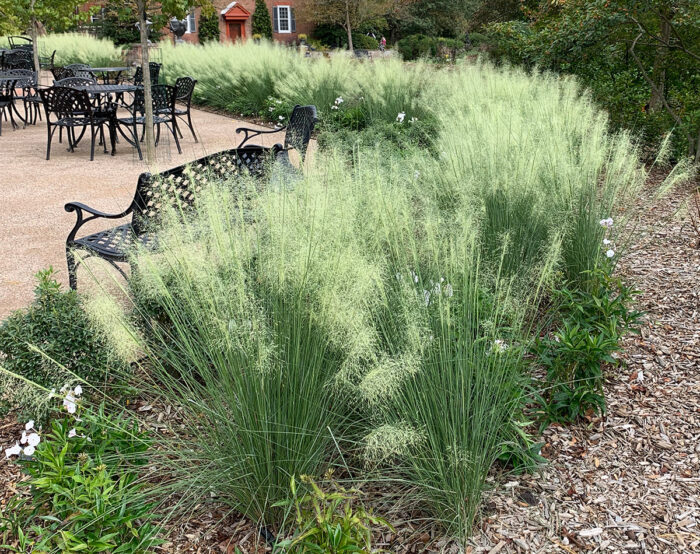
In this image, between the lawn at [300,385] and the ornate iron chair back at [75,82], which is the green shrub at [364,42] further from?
the lawn at [300,385]

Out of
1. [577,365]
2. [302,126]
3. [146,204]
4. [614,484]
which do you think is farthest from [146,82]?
[614,484]

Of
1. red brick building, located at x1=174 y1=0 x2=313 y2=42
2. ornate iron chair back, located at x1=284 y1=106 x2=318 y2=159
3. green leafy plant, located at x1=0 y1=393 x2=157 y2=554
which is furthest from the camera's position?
red brick building, located at x1=174 y1=0 x2=313 y2=42

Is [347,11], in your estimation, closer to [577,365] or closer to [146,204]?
[146,204]

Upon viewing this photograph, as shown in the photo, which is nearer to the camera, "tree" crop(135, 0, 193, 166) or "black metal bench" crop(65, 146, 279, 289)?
"black metal bench" crop(65, 146, 279, 289)

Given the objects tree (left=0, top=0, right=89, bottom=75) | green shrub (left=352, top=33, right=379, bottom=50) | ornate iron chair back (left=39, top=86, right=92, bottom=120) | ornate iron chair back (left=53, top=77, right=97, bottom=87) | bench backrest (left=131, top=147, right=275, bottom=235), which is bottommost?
bench backrest (left=131, top=147, right=275, bottom=235)

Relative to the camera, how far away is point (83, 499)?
1802 millimetres

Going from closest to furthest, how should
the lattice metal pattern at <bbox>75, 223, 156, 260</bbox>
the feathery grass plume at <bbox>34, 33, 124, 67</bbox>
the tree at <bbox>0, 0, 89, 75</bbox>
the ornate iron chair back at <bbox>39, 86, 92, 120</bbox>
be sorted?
the lattice metal pattern at <bbox>75, 223, 156, 260</bbox> < the ornate iron chair back at <bbox>39, 86, 92, 120</bbox> < the tree at <bbox>0, 0, 89, 75</bbox> < the feathery grass plume at <bbox>34, 33, 124, 67</bbox>

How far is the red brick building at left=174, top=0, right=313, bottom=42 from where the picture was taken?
3697 centimetres

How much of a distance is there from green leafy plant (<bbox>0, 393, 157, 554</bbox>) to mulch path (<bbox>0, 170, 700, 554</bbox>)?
0.20m

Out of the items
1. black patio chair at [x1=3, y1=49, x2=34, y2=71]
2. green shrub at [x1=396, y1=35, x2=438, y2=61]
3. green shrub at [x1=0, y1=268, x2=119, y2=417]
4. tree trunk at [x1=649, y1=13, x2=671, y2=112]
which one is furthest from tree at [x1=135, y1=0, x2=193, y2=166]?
green shrub at [x1=396, y1=35, x2=438, y2=61]

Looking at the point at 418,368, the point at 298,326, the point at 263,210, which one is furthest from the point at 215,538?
the point at 263,210

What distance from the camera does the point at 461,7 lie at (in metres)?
36.2

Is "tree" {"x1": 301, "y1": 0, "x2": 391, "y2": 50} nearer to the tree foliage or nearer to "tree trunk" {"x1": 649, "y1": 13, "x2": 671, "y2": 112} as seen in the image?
the tree foliage

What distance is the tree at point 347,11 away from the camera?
106 ft
